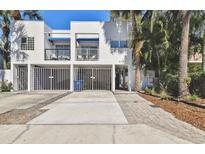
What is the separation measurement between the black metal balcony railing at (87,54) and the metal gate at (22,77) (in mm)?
5737

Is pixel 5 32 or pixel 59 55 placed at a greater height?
pixel 5 32

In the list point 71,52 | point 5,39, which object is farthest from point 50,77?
point 5,39

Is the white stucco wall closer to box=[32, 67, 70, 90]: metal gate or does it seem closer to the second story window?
the second story window

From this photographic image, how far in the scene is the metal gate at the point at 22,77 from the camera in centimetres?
2308

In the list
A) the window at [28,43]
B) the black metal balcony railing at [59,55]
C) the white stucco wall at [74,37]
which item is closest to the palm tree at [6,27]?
the white stucco wall at [74,37]

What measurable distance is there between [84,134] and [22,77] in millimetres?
18901

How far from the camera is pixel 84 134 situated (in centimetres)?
609

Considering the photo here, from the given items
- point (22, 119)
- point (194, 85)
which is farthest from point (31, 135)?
point (194, 85)

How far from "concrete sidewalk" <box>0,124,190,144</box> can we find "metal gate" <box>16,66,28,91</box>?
55.5ft

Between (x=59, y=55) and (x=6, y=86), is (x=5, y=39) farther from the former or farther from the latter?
(x=59, y=55)
